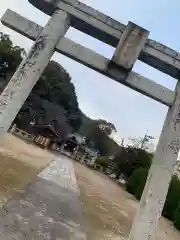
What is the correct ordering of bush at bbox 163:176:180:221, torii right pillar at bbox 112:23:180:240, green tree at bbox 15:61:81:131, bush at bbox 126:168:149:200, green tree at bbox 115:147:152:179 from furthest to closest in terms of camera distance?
1. green tree at bbox 15:61:81:131
2. green tree at bbox 115:147:152:179
3. bush at bbox 126:168:149:200
4. bush at bbox 163:176:180:221
5. torii right pillar at bbox 112:23:180:240

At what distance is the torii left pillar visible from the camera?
3.62m

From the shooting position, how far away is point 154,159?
3.79 metres


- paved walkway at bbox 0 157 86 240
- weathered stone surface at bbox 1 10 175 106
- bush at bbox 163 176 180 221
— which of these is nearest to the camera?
weathered stone surface at bbox 1 10 175 106

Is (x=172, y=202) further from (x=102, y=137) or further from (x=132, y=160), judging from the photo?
(x=102, y=137)

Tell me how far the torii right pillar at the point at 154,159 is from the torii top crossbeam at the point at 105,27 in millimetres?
133

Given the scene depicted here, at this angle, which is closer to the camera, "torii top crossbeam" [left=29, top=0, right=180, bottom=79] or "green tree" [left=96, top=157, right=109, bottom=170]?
"torii top crossbeam" [left=29, top=0, right=180, bottom=79]

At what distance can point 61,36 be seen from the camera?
13.0 ft

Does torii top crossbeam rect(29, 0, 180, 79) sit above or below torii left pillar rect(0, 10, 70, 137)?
above

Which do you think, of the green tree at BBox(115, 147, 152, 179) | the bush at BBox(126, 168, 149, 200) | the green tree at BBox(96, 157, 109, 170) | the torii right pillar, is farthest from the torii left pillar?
the green tree at BBox(96, 157, 109, 170)

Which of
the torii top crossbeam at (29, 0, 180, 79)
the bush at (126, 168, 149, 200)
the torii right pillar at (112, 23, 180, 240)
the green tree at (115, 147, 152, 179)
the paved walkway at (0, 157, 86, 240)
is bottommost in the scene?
the paved walkway at (0, 157, 86, 240)

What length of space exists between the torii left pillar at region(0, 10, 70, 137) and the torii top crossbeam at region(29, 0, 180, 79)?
12 centimetres

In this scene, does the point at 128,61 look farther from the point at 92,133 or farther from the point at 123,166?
the point at 92,133

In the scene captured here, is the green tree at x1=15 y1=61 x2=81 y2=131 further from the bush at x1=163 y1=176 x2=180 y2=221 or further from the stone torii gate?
the stone torii gate

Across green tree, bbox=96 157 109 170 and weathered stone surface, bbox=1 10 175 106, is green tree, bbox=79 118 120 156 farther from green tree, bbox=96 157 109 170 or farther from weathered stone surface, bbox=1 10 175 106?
weathered stone surface, bbox=1 10 175 106
